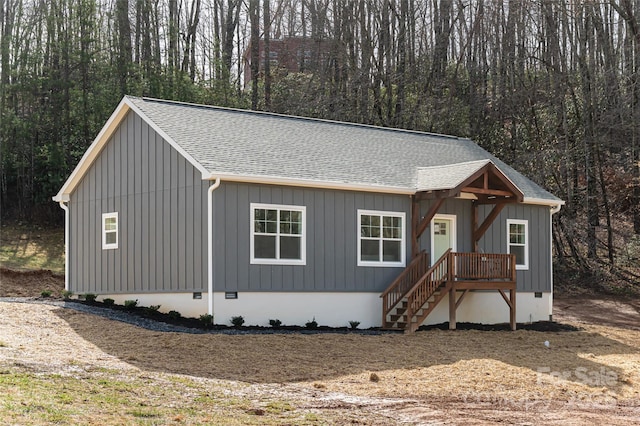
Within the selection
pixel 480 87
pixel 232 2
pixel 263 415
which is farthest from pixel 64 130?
pixel 263 415

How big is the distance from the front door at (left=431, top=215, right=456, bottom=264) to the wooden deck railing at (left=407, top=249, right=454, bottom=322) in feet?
4.71

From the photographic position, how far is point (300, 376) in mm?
13445

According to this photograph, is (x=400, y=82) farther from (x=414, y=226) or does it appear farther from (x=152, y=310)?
(x=152, y=310)

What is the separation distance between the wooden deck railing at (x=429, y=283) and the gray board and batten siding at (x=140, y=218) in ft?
15.4

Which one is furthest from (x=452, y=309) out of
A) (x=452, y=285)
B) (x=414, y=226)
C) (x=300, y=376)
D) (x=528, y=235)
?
(x=300, y=376)

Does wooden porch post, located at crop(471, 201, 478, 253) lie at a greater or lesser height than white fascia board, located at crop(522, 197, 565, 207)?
lesser

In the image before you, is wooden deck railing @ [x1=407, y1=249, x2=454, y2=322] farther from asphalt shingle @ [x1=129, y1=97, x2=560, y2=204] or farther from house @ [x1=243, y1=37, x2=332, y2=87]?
house @ [x1=243, y1=37, x2=332, y2=87]

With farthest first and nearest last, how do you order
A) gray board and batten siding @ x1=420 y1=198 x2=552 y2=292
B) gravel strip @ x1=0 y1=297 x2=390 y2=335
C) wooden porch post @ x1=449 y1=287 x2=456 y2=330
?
gray board and batten siding @ x1=420 y1=198 x2=552 y2=292 → wooden porch post @ x1=449 y1=287 x2=456 y2=330 → gravel strip @ x1=0 y1=297 x2=390 y2=335

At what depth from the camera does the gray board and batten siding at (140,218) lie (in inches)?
747

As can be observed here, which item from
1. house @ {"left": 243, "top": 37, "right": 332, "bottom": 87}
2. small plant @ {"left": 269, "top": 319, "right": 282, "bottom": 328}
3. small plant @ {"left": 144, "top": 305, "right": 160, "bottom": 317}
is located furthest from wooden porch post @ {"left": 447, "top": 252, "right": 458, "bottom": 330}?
house @ {"left": 243, "top": 37, "right": 332, "bottom": 87}

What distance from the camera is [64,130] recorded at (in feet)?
115

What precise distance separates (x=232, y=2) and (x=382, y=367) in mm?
28287

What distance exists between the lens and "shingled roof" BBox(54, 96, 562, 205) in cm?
1919

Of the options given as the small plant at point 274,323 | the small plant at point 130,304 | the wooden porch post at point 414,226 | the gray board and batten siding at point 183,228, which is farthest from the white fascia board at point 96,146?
the wooden porch post at point 414,226
